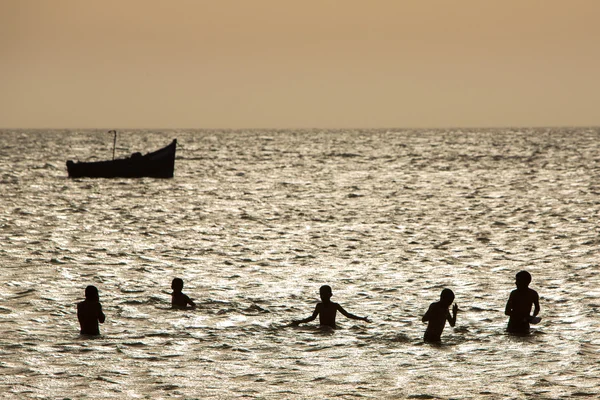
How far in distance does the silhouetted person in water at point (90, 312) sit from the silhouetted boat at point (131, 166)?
165 ft

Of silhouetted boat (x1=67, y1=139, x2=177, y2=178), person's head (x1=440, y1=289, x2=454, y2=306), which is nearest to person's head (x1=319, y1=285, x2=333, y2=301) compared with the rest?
person's head (x1=440, y1=289, x2=454, y2=306)

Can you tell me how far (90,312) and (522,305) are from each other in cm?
781

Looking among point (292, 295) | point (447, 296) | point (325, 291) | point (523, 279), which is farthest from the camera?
point (292, 295)

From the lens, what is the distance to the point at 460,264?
2530 cm

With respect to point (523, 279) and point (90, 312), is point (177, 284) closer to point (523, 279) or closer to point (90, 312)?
point (90, 312)

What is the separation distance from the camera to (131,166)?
6562 centimetres

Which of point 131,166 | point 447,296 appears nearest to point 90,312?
point 447,296

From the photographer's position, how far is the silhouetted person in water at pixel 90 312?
14.4 metres

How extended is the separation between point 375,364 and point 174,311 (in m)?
5.96

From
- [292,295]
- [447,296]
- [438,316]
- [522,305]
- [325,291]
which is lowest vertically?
[292,295]

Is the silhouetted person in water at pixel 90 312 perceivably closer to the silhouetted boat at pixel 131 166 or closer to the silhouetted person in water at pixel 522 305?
the silhouetted person in water at pixel 522 305

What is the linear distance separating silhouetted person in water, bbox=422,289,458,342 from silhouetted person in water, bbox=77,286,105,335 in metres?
5.76

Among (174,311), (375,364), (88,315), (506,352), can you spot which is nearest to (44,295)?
(174,311)

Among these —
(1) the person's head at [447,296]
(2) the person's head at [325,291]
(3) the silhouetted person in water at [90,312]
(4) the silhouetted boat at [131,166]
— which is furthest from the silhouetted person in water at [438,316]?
(4) the silhouetted boat at [131,166]
